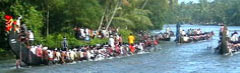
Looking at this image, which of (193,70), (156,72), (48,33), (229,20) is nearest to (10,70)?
(156,72)

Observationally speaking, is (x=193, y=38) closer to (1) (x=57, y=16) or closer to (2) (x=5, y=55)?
(1) (x=57, y=16)

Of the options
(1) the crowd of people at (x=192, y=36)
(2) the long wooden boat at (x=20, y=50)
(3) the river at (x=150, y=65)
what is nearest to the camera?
(3) the river at (x=150, y=65)

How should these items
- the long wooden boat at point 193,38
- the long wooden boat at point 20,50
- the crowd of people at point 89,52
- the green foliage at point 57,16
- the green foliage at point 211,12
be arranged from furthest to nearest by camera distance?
the green foliage at point 211,12, the long wooden boat at point 193,38, the green foliage at point 57,16, the crowd of people at point 89,52, the long wooden boat at point 20,50

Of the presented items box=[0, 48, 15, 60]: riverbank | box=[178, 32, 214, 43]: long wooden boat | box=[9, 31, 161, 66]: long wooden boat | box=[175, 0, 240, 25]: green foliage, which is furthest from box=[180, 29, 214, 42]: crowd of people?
box=[175, 0, 240, 25]: green foliage

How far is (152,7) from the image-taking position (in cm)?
7206

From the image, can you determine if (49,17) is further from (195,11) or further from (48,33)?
(195,11)

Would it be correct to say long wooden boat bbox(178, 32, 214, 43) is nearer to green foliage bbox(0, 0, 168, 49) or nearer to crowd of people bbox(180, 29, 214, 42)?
crowd of people bbox(180, 29, 214, 42)

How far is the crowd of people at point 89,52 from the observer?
26656mm

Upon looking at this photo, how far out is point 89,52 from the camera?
2988cm

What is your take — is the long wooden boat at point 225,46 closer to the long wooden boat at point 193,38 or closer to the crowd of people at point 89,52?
the crowd of people at point 89,52

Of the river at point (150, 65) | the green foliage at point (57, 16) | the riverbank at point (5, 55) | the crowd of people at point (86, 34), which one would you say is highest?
the green foliage at point (57, 16)

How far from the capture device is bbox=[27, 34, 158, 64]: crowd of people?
26656 mm

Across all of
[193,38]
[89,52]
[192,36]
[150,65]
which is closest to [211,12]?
[192,36]

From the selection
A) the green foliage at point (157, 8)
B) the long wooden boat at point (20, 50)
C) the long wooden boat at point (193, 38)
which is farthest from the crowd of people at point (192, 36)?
the long wooden boat at point (20, 50)
